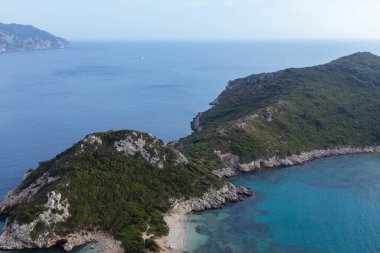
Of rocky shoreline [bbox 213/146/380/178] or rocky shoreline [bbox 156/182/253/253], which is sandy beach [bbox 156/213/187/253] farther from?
rocky shoreline [bbox 213/146/380/178]

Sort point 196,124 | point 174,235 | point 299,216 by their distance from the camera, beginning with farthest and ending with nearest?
point 196,124, point 299,216, point 174,235

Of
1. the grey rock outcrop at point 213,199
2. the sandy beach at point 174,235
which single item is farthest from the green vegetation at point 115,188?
the grey rock outcrop at point 213,199

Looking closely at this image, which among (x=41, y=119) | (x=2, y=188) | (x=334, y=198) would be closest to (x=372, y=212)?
(x=334, y=198)

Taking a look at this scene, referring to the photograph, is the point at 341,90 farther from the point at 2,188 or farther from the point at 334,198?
the point at 2,188

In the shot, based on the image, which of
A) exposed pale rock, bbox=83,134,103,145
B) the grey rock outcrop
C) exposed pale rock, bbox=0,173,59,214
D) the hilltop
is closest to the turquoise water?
the grey rock outcrop

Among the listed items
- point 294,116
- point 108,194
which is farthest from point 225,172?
point 294,116

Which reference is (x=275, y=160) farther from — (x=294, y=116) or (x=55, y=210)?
(x=55, y=210)
